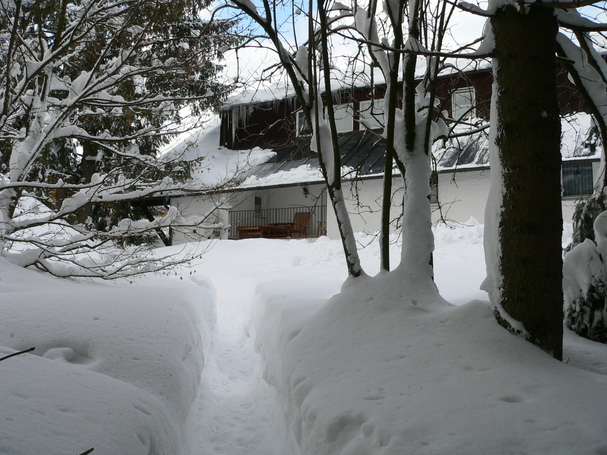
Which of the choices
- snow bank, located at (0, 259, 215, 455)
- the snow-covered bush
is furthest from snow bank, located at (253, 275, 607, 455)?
the snow-covered bush

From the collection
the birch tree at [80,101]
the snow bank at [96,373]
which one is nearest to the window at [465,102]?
the birch tree at [80,101]

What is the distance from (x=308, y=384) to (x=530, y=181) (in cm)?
178

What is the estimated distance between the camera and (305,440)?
243 cm

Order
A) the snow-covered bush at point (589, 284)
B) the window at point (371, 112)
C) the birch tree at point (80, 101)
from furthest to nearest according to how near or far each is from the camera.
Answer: the birch tree at point (80, 101)
the window at point (371, 112)
the snow-covered bush at point (589, 284)

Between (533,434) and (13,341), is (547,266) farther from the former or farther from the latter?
(13,341)

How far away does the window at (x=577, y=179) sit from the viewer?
41.9 feet

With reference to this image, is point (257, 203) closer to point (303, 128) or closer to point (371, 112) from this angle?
point (303, 128)

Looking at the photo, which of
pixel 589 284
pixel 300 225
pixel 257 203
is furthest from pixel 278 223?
pixel 589 284

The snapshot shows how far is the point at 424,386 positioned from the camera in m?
2.24

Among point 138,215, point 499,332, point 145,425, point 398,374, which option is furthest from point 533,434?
point 138,215

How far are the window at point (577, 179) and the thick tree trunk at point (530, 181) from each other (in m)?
11.4

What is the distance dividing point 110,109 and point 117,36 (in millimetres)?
2026

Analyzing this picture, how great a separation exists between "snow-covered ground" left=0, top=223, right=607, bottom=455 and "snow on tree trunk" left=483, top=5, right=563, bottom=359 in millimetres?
233

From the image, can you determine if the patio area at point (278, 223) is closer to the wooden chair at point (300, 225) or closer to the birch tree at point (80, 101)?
the wooden chair at point (300, 225)
